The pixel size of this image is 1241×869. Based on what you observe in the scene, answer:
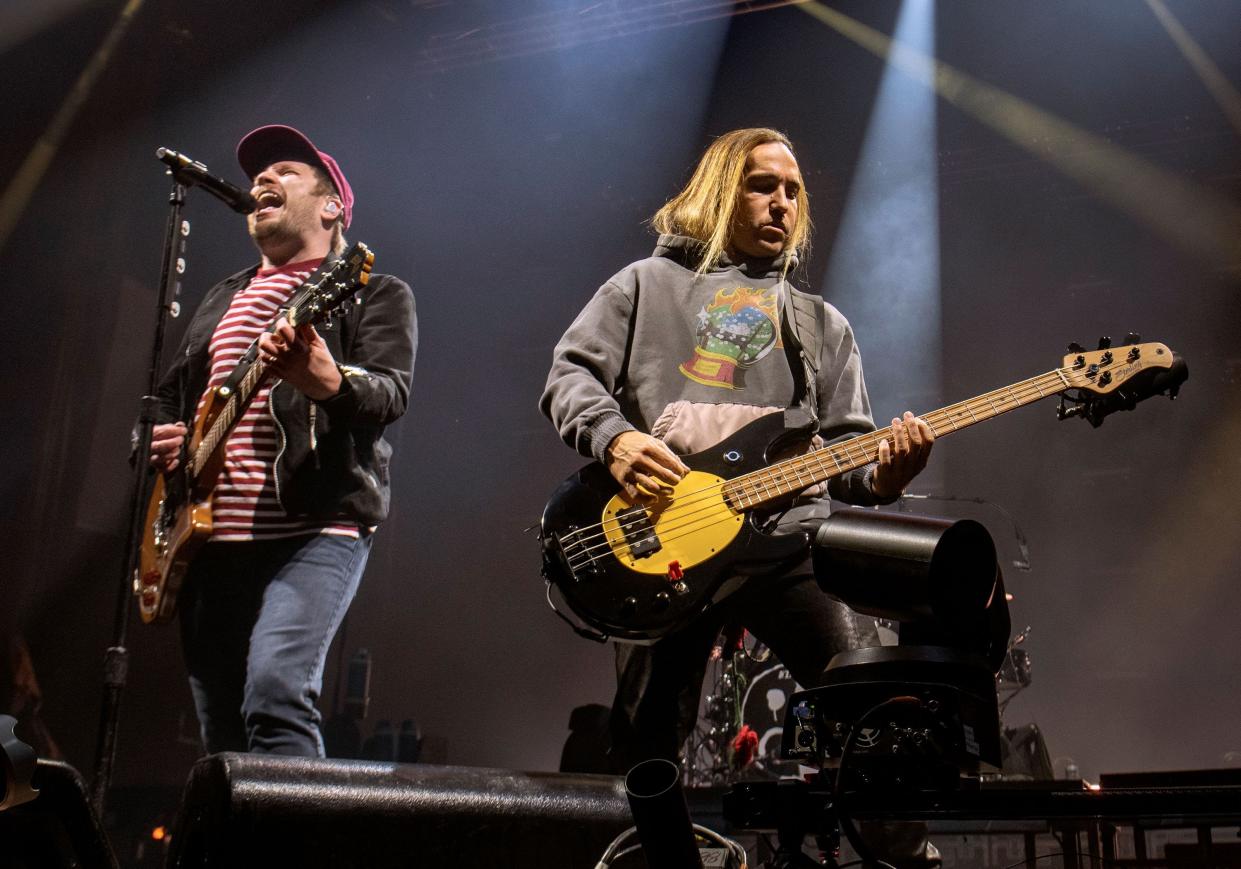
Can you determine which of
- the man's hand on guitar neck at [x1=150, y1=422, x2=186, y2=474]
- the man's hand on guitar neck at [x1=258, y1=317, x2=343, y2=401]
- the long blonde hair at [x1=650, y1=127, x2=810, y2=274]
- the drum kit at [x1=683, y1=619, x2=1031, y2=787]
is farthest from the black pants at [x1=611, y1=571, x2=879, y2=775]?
the drum kit at [x1=683, y1=619, x2=1031, y2=787]

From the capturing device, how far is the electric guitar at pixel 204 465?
3020 mm

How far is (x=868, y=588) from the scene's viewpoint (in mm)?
1590

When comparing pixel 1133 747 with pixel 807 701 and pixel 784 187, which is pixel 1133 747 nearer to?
pixel 784 187

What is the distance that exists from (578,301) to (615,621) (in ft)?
18.8

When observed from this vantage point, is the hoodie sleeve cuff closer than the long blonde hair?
Yes

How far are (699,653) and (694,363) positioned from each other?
76 centimetres

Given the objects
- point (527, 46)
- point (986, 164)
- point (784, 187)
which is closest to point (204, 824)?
point (784, 187)

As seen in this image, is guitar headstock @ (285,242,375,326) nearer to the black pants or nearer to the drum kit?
the black pants

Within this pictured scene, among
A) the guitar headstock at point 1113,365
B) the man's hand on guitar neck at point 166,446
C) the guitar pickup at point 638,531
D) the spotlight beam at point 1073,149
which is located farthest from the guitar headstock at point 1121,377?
the spotlight beam at point 1073,149

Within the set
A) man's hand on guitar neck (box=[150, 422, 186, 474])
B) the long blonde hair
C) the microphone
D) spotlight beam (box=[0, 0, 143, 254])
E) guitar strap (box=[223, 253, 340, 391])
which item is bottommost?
man's hand on guitar neck (box=[150, 422, 186, 474])

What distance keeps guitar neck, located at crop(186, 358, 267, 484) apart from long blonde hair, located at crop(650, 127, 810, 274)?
1266 millimetres

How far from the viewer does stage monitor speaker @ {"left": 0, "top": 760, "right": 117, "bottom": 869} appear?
107 centimetres

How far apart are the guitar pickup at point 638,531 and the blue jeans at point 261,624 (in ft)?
3.08

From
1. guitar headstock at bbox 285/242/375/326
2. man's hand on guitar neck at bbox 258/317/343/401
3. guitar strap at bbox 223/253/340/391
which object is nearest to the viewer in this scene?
man's hand on guitar neck at bbox 258/317/343/401
